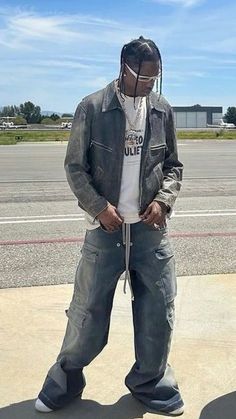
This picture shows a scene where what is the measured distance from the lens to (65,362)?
9.73 ft

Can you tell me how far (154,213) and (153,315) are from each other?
1.74ft

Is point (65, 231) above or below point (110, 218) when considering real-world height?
below

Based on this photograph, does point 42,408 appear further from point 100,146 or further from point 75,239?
point 75,239

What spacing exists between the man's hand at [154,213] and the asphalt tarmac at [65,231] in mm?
2460

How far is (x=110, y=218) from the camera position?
268cm

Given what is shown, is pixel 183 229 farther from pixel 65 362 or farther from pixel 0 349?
pixel 65 362

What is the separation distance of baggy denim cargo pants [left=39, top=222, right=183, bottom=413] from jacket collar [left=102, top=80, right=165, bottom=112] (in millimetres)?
589

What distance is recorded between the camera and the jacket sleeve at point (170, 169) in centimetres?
284

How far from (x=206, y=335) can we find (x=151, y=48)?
2075mm

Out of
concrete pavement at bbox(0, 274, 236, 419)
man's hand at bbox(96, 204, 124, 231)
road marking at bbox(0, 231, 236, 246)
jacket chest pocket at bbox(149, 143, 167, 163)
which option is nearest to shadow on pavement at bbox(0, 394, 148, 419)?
concrete pavement at bbox(0, 274, 236, 419)

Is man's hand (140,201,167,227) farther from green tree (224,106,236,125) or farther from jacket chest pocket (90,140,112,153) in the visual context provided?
green tree (224,106,236,125)

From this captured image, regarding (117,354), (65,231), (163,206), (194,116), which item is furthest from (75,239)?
(194,116)

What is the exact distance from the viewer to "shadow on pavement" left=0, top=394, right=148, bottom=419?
2930 mm

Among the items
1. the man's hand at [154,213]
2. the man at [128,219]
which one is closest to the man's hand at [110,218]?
the man at [128,219]
